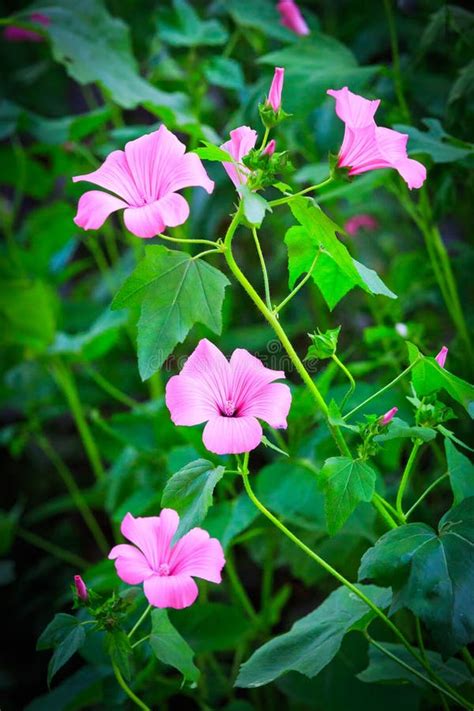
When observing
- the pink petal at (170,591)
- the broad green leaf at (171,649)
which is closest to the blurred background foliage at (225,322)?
the broad green leaf at (171,649)

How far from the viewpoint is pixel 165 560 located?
1.87 ft

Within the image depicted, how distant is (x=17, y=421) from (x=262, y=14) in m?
1.14

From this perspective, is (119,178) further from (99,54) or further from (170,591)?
(99,54)

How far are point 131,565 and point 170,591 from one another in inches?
1.7

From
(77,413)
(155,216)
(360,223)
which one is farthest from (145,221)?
(360,223)

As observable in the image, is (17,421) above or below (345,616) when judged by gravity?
below

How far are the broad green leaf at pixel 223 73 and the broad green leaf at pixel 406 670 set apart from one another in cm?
86

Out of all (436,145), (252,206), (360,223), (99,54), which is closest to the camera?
(252,206)

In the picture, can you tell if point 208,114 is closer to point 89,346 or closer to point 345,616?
point 89,346

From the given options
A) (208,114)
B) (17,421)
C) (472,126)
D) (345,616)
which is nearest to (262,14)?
(208,114)

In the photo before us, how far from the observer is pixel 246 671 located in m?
0.60

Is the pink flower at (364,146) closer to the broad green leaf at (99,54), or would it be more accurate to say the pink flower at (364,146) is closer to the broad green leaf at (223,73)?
the broad green leaf at (99,54)

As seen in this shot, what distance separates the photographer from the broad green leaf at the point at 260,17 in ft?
3.90

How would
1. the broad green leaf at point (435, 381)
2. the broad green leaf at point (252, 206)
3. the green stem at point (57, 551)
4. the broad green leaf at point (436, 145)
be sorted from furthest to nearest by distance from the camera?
1. the green stem at point (57, 551)
2. the broad green leaf at point (436, 145)
3. the broad green leaf at point (435, 381)
4. the broad green leaf at point (252, 206)
